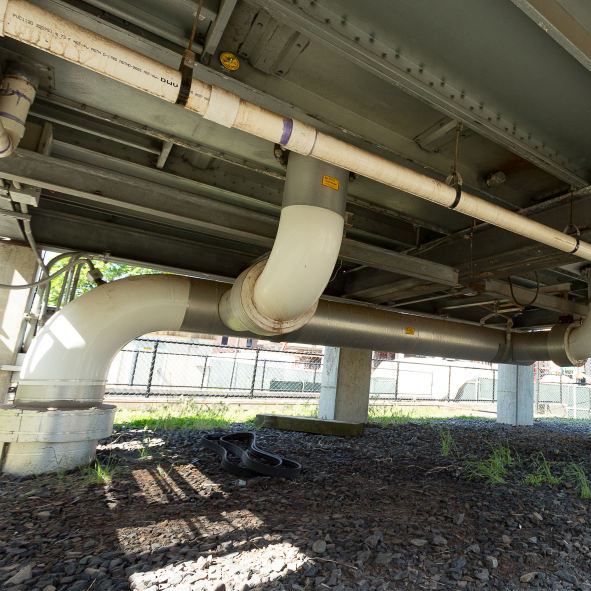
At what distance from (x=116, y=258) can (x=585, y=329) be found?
19.6 ft

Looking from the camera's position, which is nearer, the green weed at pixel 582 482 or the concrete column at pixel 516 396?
the green weed at pixel 582 482

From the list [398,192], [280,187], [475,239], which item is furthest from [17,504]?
[475,239]

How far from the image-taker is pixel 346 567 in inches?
71.7

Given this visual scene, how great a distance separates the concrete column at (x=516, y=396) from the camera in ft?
31.8

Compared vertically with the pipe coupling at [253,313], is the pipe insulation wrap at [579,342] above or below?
above

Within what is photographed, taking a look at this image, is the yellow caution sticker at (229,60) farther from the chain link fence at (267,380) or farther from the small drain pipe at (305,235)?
the chain link fence at (267,380)

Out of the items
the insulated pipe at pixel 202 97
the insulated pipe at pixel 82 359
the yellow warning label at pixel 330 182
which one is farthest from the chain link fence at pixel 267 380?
the insulated pipe at pixel 202 97

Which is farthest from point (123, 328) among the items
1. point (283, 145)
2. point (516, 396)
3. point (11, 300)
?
point (516, 396)

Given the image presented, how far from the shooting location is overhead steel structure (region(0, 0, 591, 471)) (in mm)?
1686

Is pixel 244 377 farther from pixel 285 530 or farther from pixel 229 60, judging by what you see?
pixel 229 60

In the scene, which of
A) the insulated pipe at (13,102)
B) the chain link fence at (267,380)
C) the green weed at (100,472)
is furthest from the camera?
the chain link fence at (267,380)

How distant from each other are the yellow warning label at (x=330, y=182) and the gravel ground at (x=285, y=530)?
2121 millimetres

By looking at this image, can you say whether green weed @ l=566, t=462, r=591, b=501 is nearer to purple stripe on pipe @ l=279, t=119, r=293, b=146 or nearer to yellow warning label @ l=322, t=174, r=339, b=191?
yellow warning label @ l=322, t=174, r=339, b=191

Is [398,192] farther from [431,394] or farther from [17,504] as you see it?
[431,394]
